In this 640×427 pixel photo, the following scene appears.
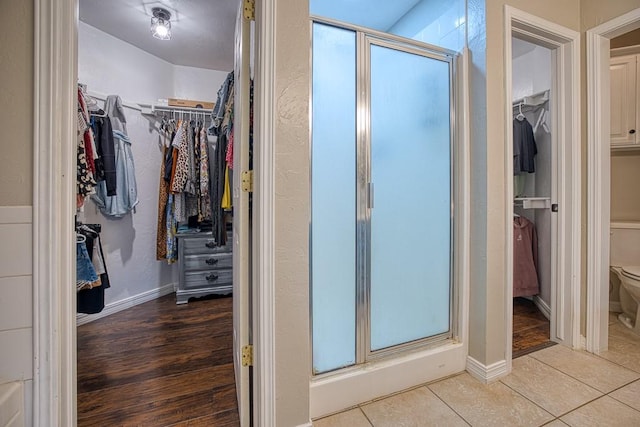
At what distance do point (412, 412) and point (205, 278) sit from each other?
2222 millimetres

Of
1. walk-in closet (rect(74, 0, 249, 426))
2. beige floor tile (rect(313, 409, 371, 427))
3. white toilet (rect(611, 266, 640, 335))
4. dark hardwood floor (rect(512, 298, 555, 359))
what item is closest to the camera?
beige floor tile (rect(313, 409, 371, 427))

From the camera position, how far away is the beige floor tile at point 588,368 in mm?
1500

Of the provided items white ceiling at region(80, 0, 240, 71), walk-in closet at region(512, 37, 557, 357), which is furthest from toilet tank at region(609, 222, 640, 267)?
white ceiling at region(80, 0, 240, 71)

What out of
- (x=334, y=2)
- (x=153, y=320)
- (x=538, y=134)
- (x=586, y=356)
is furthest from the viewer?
(x=538, y=134)

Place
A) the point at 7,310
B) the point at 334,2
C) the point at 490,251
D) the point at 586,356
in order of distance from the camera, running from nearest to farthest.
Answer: the point at 7,310 < the point at 490,251 < the point at 586,356 < the point at 334,2

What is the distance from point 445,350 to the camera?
5.17 feet

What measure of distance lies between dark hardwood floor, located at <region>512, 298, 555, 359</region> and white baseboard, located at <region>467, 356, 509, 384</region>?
31 centimetres

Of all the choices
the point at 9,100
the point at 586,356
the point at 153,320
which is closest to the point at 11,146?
the point at 9,100

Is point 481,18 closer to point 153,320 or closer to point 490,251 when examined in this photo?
point 490,251

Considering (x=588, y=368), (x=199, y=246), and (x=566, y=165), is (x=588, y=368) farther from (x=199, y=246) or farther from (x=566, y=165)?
(x=199, y=246)

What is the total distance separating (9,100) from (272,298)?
107 cm

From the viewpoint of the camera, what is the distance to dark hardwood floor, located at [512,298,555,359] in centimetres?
189

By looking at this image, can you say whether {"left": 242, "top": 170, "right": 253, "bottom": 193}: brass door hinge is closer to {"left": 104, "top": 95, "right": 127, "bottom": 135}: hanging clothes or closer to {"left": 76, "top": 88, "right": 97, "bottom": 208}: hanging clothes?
{"left": 76, "top": 88, "right": 97, "bottom": 208}: hanging clothes

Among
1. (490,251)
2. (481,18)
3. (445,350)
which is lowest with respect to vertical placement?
(445,350)
